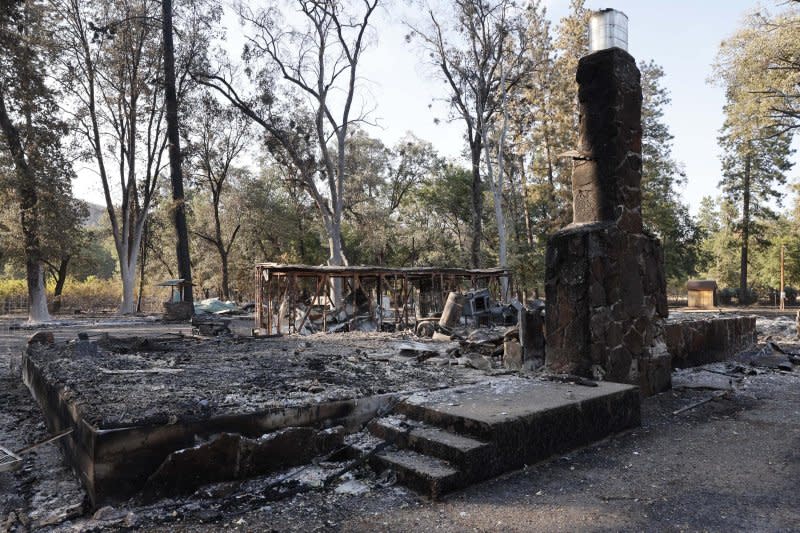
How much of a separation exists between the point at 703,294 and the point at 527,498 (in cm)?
3268

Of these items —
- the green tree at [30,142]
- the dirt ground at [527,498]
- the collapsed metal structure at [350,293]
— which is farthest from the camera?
the green tree at [30,142]

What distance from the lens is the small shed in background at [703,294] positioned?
30719mm

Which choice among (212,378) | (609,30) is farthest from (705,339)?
(212,378)

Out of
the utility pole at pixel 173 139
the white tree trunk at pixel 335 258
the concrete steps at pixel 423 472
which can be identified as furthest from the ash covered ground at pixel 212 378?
the utility pole at pixel 173 139

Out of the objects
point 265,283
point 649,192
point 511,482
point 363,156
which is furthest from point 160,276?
point 511,482

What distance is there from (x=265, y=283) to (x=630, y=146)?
12.7m

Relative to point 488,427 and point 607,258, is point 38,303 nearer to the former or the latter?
point 607,258

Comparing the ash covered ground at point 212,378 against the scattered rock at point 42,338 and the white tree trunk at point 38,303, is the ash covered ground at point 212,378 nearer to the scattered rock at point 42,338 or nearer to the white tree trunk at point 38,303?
the scattered rock at point 42,338

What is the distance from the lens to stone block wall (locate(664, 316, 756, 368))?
8039 millimetres

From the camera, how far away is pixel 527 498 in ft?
11.0

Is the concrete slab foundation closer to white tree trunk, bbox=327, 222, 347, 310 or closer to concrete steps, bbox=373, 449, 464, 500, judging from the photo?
concrete steps, bbox=373, 449, 464, 500

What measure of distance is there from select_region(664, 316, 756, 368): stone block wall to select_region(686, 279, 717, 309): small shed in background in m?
23.0

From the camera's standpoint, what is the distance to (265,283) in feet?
54.5

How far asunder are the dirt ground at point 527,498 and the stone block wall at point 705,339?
3.39 m
